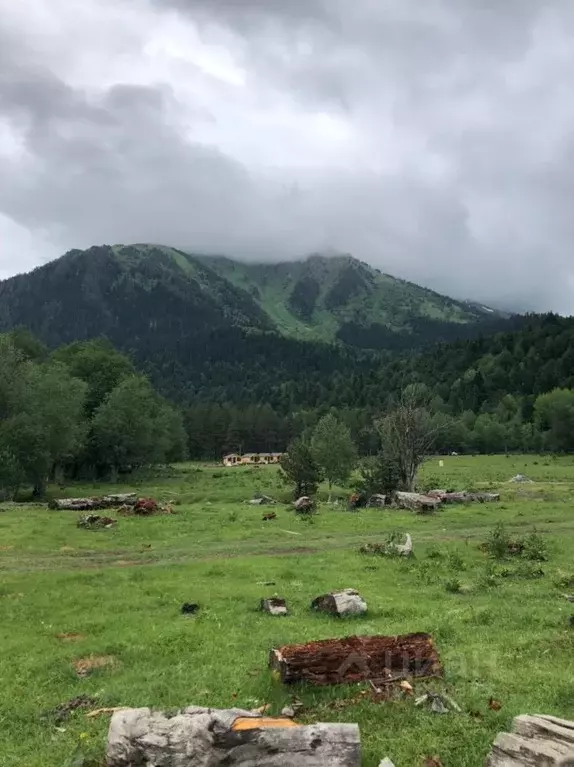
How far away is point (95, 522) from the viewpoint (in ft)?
143

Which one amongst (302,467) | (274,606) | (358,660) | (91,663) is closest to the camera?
(358,660)

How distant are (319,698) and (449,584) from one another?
12.9 m

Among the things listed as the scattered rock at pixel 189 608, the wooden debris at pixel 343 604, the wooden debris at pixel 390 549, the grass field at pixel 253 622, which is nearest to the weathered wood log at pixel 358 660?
the grass field at pixel 253 622

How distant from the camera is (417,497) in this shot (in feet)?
175

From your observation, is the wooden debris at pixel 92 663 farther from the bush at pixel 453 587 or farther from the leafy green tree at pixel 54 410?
the leafy green tree at pixel 54 410

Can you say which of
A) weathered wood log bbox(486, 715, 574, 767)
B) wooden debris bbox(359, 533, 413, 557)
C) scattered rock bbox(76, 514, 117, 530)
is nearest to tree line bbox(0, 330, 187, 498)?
scattered rock bbox(76, 514, 117, 530)

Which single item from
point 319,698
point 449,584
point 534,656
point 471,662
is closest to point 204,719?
point 319,698

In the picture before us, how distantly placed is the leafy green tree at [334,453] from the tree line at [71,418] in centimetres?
2881

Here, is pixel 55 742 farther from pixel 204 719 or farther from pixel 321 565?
pixel 321 565

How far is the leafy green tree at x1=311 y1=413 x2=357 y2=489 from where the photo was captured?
64.8 m

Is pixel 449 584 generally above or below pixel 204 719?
below

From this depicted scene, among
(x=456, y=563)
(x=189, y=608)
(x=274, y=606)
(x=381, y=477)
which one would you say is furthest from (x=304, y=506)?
(x=274, y=606)

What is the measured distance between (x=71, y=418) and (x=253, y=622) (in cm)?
6290

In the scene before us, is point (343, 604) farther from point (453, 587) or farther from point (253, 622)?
point (453, 587)
